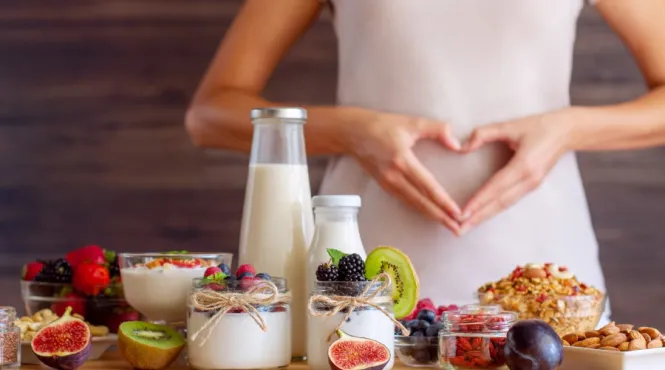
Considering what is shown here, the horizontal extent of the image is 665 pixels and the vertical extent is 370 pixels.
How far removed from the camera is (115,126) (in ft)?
12.4

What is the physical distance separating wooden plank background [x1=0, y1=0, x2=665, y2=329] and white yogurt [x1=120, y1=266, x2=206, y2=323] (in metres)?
2.15

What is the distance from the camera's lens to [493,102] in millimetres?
2381

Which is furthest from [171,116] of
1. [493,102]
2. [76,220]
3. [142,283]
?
[142,283]

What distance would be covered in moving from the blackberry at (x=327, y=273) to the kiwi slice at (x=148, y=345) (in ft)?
0.80

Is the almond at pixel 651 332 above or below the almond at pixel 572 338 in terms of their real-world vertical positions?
above

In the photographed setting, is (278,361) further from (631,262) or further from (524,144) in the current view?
(631,262)

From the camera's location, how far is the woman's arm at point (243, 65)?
2.44 meters

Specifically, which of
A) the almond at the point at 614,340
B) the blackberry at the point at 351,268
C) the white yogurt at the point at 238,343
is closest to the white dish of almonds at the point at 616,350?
the almond at the point at 614,340

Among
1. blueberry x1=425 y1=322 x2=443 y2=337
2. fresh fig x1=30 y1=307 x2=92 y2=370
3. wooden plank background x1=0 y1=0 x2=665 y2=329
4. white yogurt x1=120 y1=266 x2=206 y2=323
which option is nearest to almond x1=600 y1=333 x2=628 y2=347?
blueberry x1=425 y1=322 x2=443 y2=337

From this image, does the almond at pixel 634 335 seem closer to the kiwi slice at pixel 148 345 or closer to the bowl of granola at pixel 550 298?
the bowl of granola at pixel 550 298

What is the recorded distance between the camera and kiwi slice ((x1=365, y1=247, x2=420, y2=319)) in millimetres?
1430

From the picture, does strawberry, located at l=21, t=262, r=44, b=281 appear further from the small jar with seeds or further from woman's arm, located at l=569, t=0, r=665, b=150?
woman's arm, located at l=569, t=0, r=665, b=150

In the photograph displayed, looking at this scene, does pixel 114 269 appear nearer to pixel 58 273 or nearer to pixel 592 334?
pixel 58 273

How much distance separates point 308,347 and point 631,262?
7.84 feet
